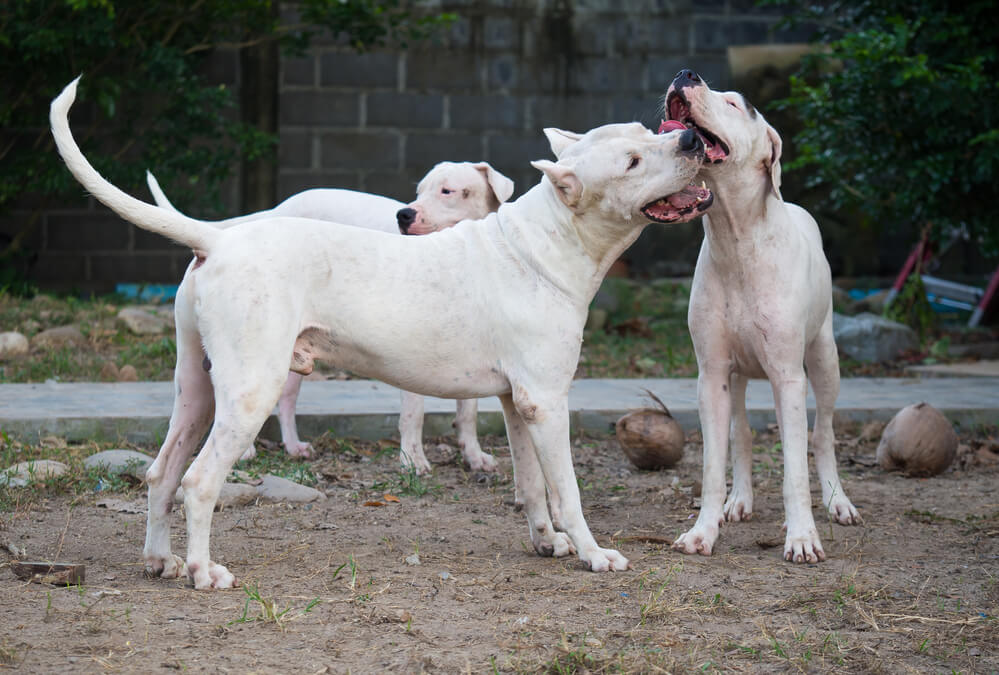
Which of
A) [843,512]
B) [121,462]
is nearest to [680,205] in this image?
[843,512]

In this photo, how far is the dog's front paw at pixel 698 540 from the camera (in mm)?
4379

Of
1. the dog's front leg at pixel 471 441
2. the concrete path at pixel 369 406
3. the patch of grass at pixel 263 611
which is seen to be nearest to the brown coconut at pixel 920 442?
the concrete path at pixel 369 406

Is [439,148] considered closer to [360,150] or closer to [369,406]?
[360,150]

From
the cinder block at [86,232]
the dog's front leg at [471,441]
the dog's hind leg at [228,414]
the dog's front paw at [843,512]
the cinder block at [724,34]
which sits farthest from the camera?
the cinder block at [724,34]

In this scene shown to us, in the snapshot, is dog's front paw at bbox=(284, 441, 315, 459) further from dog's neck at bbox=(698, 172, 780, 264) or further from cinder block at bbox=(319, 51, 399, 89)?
cinder block at bbox=(319, 51, 399, 89)

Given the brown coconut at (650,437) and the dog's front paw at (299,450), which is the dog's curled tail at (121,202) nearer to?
the dog's front paw at (299,450)

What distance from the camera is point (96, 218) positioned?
11.9 metres

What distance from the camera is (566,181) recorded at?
4.00 metres

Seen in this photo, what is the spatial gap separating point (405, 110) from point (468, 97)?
0.73 metres

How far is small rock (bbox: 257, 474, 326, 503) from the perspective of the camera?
201 inches

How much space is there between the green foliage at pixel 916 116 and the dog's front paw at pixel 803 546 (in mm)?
5091

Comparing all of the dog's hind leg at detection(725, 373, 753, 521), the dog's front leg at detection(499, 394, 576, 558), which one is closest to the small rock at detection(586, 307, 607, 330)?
the dog's hind leg at detection(725, 373, 753, 521)

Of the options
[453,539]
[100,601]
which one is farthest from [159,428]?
[100,601]

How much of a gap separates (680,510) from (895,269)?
938 centimetres
